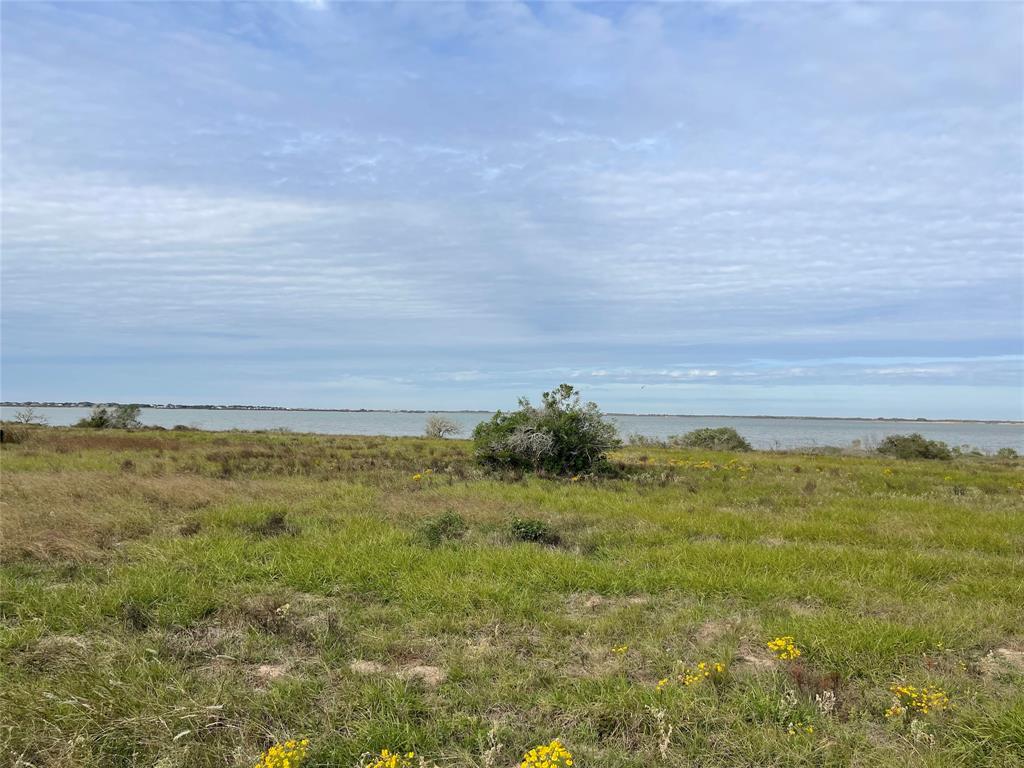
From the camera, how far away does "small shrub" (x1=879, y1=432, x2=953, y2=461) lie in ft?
117

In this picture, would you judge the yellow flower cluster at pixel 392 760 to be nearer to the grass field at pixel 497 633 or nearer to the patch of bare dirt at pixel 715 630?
the grass field at pixel 497 633

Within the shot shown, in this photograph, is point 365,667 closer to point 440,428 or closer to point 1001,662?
point 1001,662

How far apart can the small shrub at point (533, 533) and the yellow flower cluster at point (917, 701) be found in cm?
513

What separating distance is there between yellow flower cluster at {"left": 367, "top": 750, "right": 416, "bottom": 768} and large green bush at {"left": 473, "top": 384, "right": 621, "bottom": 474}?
14.5 meters

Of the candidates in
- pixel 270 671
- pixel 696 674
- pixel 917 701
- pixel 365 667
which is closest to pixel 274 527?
pixel 270 671

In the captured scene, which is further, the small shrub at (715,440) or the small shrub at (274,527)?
the small shrub at (715,440)

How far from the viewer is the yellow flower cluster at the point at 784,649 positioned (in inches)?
189

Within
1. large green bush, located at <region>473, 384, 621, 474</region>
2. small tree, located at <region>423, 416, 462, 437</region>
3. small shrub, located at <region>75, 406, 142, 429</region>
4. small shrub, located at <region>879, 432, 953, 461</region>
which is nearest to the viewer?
large green bush, located at <region>473, 384, 621, 474</region>

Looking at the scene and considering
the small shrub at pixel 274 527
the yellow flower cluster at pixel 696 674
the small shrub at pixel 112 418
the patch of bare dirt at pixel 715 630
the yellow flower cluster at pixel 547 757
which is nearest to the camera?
the yellow flower cluster at pixel 547 757

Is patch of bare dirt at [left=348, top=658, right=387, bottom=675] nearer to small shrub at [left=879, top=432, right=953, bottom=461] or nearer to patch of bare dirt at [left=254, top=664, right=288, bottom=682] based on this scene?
patch of bare dirt at [left=254, top=664, right=288, bottom=682]

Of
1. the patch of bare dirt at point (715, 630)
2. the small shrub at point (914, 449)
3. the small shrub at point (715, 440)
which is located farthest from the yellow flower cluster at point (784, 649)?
the small shrub at point (914, 449)

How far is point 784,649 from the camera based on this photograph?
4.96m

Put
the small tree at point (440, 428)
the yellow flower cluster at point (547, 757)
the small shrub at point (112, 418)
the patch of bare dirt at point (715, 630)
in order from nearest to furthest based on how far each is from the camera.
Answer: the yellow flower cluster at point (547, 757) → the patch of bare dirt at point (715, 630) → the small shrub at point (112, 418) → the small tree at point (440, 428)

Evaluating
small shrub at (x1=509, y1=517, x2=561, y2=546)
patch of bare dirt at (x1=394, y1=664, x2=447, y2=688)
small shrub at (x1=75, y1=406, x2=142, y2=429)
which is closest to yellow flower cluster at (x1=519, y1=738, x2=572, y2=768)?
patch of bare dirt at (x1=394, y1=664, x2=447, y2=688)
